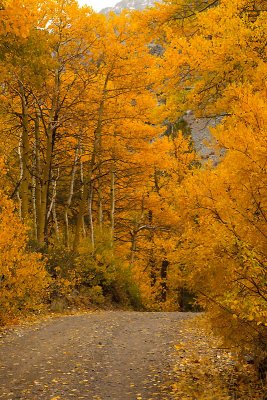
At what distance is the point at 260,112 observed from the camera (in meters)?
5.10

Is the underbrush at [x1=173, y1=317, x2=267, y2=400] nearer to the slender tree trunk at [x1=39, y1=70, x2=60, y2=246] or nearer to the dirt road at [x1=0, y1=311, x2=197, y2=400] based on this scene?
the dirt road at [x1=0, y1=311, x2=197, y2=400]

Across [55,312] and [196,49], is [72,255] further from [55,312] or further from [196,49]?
[196,49]

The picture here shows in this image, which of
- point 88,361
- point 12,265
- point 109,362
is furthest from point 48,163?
point 109,362

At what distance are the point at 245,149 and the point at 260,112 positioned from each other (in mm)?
538

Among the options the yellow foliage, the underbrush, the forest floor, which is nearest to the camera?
the underbrush

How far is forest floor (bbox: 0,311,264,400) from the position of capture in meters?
5.48

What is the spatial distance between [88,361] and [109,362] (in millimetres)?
335

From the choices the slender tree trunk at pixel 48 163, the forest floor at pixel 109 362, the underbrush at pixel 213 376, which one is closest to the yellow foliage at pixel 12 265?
the forest floor at pixel 109 362

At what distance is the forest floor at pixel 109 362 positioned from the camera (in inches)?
216

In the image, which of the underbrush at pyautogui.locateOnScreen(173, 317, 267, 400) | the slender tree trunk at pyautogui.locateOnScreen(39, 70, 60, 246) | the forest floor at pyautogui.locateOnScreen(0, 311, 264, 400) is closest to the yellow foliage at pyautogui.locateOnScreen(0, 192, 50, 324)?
the forest floor at pyautogui.locateOnScreen(0, 311, 264, 400)

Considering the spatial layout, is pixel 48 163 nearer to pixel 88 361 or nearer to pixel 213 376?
pixel 88 361

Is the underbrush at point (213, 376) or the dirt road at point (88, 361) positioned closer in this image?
the underbrush at point (213, 376)

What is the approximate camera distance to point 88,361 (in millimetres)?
6977

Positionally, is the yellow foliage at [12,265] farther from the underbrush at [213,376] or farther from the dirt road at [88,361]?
the underbrush at [213,376]
